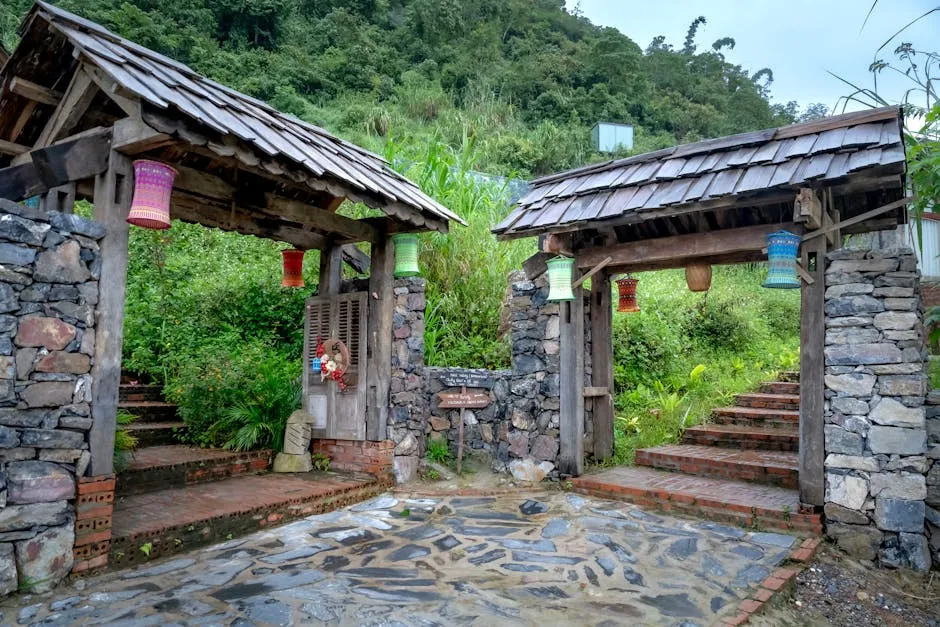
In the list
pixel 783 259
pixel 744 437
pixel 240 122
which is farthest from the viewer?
pixel 744 437

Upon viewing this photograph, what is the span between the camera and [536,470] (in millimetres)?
7332

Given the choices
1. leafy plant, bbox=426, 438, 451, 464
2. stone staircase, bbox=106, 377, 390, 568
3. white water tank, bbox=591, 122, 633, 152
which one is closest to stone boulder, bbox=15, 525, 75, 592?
stone staircase, bbox=106, 377, 390, 568

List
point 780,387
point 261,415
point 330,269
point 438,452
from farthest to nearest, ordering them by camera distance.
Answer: point 780,387
point 438,452
point 330,269
point 261,415

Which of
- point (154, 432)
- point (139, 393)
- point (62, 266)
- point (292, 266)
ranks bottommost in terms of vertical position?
point (154, 432)

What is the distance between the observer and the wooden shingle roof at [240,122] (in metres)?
4.52

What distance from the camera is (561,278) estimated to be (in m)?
7.00

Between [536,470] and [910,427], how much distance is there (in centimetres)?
376

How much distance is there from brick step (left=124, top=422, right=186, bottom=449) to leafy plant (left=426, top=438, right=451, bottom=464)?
3.08 metres

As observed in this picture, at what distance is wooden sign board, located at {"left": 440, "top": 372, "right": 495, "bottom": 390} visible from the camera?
308 inches

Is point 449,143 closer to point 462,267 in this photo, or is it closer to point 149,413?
point 462,267

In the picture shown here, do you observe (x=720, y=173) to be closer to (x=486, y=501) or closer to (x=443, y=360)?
(x=486, y=501)

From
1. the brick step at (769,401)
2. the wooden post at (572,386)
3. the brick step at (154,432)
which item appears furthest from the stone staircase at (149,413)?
the brick step at (769,401)

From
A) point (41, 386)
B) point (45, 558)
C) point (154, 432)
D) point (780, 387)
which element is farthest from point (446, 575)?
point (780, 387)

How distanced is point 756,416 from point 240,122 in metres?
7.49
